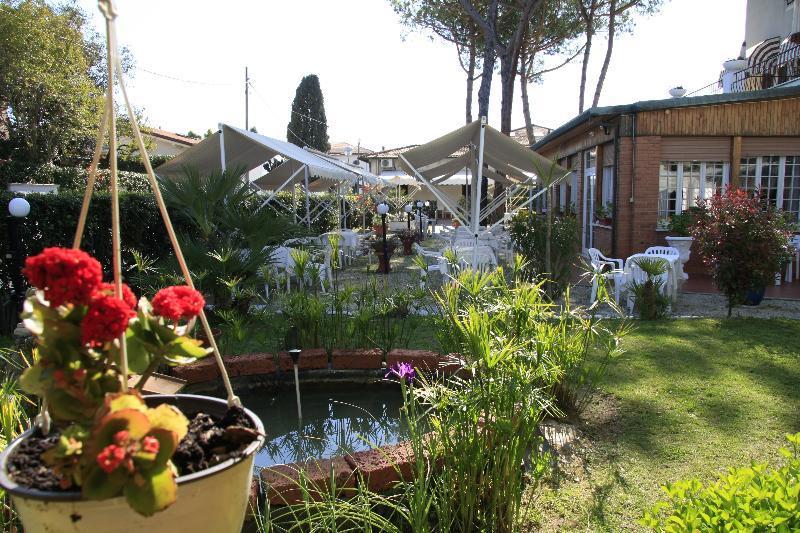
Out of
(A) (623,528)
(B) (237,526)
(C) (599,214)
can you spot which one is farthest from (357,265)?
(B) (237,526)

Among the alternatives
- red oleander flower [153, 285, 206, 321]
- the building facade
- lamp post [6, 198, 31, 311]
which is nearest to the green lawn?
red oleander flower [153, 285, 206, 321]

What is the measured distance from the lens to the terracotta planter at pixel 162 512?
1.15 m

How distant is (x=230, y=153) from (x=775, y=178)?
10.2 m

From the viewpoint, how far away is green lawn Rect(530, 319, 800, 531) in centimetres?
278

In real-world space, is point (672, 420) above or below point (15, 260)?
below

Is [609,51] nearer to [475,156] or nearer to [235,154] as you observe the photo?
[475,156]

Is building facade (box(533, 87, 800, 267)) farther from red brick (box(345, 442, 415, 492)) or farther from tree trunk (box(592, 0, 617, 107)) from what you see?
tree trunk (box(592, 0, 617, 107))

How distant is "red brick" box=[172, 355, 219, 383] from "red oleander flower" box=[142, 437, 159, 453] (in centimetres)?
337

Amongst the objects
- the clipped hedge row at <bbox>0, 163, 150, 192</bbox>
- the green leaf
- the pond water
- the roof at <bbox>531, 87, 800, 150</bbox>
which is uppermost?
the roof at <bbox>531, 87, 800, 150</bbox>

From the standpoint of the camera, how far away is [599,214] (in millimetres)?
12453

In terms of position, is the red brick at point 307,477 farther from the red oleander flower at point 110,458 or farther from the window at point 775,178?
the window at point 775,178

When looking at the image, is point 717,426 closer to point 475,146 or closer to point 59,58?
point 475,146

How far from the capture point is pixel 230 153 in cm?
1139

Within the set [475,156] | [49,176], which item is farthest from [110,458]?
[49,176]
